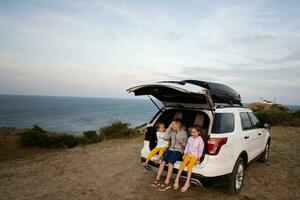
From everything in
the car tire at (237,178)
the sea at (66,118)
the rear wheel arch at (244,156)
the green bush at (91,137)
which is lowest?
the sea at (66,118)

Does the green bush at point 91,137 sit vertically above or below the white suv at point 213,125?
below

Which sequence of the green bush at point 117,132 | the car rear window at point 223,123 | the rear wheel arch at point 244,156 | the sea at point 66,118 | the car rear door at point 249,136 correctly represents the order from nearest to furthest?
the car rear window at point 223,123 → the rear wheel arch at point 244,156 → the car rear door at point 249,136 → the green bush at point 117,132 → the sea at point 66,118

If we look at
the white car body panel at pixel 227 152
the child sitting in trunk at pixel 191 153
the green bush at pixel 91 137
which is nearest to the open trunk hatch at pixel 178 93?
the white car body panel at pixel 227 152

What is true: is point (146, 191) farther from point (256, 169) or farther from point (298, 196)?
point (256, 169)

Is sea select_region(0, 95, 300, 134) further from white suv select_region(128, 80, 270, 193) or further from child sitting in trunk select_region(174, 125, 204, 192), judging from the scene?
child sitting in trunk select_region(174, 125, 204, 192)

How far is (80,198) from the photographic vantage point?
4309mm

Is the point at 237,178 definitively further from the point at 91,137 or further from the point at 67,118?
the point at 67,118

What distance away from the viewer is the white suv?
3953 millimetres

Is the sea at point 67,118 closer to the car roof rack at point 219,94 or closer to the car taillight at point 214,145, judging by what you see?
the car roof rack at point 219,94

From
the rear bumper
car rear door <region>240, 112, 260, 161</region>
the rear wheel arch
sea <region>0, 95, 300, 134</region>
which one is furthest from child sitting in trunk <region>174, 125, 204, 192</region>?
sea <region>0, 95, 300, 134</region>

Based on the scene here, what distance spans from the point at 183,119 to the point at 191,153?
120 centimetres

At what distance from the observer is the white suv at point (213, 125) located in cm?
395

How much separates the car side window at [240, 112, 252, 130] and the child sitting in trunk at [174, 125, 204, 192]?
4.32 ft

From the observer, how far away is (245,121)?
5191mm
